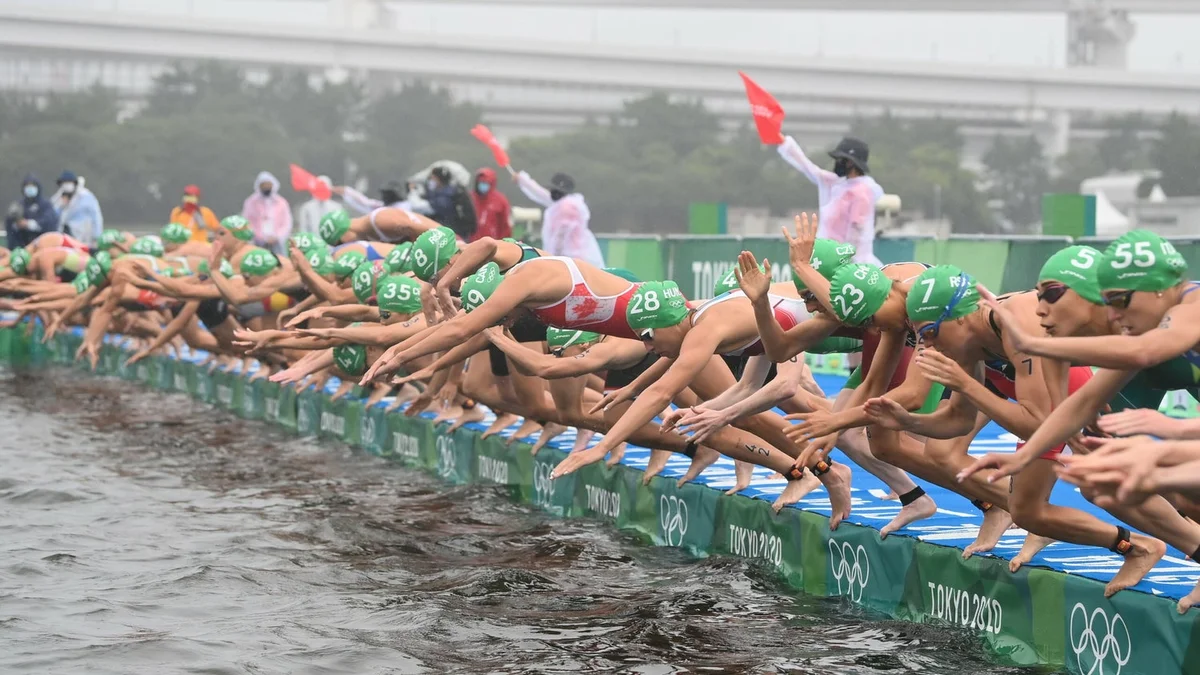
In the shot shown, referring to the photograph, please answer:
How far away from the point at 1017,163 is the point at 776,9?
30304 mm

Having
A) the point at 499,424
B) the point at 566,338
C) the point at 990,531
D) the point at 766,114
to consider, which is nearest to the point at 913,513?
the point at 990,531

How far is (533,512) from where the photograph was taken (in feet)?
38.8

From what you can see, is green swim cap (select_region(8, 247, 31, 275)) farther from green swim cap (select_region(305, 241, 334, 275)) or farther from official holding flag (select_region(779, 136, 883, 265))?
official holding flag (select_region(779, 136, 883, 265))

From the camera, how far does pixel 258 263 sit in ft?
51.6

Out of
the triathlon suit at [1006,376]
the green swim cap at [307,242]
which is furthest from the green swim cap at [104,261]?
the triathlon suit at [1006,376]

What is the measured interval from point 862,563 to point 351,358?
5.66 metres

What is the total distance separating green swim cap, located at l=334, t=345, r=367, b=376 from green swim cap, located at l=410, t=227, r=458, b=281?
75.5 inches

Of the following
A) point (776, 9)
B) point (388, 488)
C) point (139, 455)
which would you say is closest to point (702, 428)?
point (388, 488)

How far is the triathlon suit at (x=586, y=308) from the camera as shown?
373 inches

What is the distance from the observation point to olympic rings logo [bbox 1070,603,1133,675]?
645cm

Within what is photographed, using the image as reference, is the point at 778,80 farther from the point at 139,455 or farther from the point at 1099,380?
the point at 1099,380

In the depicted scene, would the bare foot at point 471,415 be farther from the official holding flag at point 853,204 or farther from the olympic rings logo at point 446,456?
the official holding flag at point 853,204

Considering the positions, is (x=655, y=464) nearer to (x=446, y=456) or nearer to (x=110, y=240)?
(x=446, y=456)

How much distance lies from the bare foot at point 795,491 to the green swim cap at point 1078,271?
2.94 metres
